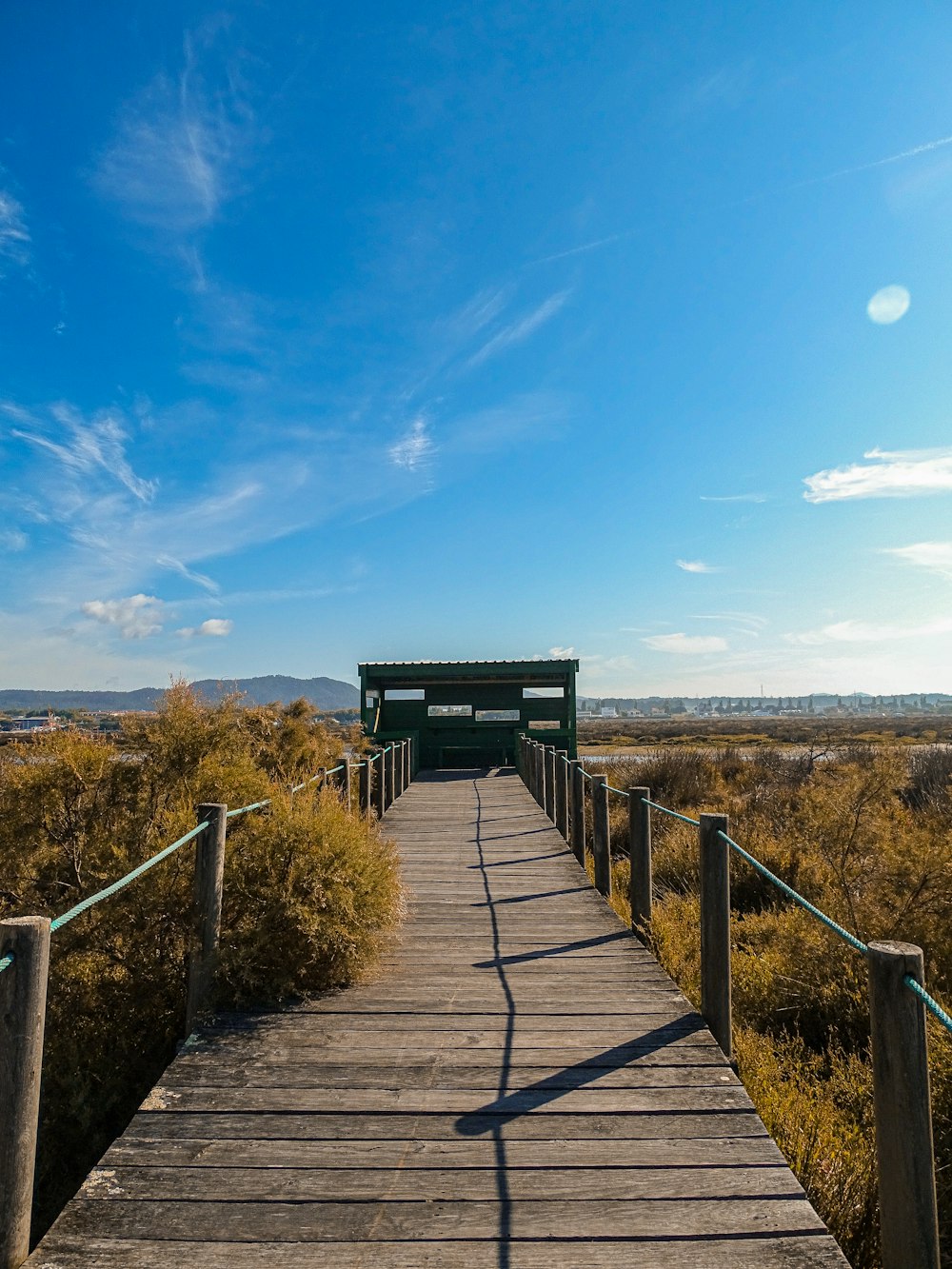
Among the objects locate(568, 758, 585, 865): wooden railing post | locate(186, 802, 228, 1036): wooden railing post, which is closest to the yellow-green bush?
locate(186, 802, 228, 1036): wooden railing post

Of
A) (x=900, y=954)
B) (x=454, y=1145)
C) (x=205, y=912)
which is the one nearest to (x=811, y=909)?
(x=900, y=954)

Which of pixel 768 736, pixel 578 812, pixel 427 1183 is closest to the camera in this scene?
pixel 427 1183

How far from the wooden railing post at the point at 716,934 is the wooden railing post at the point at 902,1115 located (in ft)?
5.09

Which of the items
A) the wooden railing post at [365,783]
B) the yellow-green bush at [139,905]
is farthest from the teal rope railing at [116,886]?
the wooden railing post at [365,783]

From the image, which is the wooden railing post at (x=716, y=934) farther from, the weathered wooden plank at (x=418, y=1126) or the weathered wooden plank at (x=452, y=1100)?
the weathered wooden plank at (x=418, y=1126)

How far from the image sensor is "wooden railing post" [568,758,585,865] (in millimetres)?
7793

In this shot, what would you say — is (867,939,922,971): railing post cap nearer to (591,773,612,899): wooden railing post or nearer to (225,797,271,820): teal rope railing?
(225,797,271,820): teal rope railing

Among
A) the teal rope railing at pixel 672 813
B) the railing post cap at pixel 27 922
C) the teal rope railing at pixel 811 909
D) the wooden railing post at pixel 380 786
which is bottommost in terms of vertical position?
the wooden railing post at pixel 380 786

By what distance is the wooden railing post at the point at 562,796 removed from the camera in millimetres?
9336

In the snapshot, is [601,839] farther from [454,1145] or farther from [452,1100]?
[454,1145]

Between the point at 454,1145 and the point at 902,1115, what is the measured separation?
4.98ft

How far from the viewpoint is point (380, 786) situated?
34.4 ft

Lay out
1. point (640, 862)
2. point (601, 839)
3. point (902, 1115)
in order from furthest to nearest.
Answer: point (601, 839), point (640, 862), point (902, 1115)

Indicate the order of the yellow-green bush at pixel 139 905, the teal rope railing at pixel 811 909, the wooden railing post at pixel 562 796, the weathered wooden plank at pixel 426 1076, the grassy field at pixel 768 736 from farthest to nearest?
the grassy field at pixel 768 736, the wooden railing post at pixel 562 796, the yellow-green bush at pixel 139 905, the weathered wooden plank at pixel 426 1076, the teal rope railing at pixel 811 909
